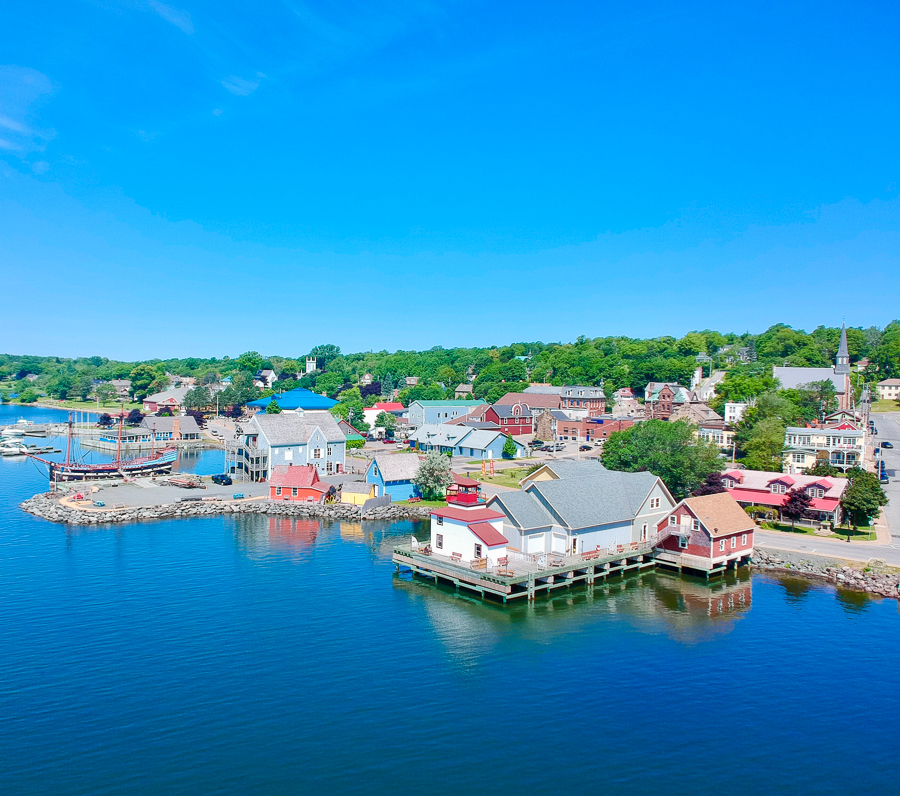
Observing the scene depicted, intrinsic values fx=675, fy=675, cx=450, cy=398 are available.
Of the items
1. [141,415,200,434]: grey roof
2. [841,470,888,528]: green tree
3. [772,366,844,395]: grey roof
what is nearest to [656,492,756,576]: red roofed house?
[841,470,888,528]: green tree

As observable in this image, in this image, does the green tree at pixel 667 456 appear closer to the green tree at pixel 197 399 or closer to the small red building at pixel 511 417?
the small red building at pixel 511 417

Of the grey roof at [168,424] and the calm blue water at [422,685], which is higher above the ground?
the grey roof at [168,424]

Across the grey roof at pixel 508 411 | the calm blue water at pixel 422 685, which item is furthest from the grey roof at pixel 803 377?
the calm blue water at pixel 422 685

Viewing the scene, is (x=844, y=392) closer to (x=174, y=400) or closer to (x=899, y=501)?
(x=899, y=501)

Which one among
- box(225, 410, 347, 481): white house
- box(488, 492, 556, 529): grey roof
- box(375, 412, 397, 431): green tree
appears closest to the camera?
box(488, 492, 556, 529): grey roof

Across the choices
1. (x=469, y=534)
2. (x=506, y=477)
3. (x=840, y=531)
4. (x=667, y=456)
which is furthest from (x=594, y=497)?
(x=506, y=477)

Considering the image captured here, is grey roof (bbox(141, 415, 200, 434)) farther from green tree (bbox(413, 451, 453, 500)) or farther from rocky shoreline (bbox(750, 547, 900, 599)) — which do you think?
rocky shoreline (bbox(750, 547, 900, 599))
